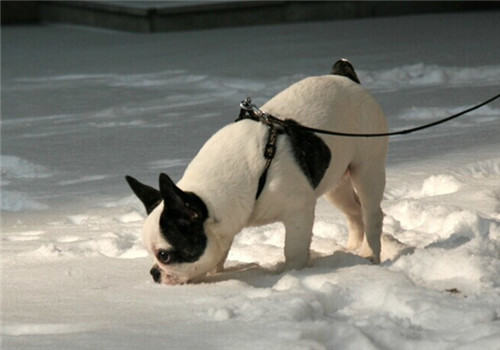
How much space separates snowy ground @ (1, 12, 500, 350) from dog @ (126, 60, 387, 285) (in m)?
0.15

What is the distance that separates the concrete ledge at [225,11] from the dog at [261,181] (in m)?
9.13

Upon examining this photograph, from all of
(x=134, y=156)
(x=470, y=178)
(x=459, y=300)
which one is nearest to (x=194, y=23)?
(x=134, y=156)

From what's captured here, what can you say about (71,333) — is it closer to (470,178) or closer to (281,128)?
(281,128)

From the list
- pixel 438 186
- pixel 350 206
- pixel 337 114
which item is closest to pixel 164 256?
pixel 337 114

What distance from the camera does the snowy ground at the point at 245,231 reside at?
3744mm

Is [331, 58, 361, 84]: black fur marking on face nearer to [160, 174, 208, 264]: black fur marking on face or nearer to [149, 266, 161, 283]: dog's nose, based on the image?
[160, 174, 208, 264]: black fur marking on face

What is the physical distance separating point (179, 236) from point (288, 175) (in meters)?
0.49

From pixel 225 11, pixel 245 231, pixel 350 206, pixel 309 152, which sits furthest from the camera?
pixel 225 11

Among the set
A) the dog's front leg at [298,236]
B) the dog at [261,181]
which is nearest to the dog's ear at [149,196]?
the dog at [261,181]

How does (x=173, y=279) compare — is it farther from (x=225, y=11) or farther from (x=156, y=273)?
(x=225, y=11)

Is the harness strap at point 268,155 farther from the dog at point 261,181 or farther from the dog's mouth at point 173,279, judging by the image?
the dog's mouth at point 173,279

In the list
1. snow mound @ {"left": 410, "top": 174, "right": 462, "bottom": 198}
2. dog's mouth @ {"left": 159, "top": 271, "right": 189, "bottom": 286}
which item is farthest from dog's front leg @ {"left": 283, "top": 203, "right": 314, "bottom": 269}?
snow mound @ {"left": 410, "top": 174, "right": 462, "bottom": 198}

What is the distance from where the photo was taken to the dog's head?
4.05m

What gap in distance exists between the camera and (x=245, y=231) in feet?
17.9
